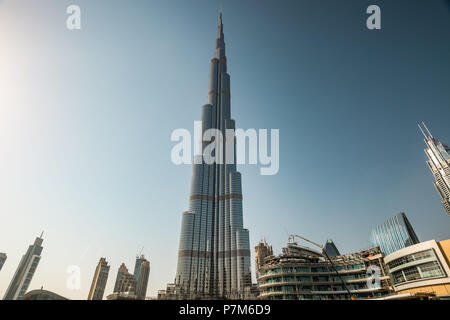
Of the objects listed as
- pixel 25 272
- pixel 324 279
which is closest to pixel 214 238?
pixel 324 279

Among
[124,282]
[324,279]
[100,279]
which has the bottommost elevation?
[324,279]

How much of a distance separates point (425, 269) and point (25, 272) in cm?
21658

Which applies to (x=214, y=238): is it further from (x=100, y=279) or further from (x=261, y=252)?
(x=100, y=279)

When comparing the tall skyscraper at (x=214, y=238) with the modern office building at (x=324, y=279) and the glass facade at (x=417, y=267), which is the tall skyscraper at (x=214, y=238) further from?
the glass facade at (x=417, y=267)

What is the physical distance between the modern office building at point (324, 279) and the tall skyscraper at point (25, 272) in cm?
16485

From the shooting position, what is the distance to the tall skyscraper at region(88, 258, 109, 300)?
16362 centimetres

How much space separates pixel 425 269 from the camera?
4691cm

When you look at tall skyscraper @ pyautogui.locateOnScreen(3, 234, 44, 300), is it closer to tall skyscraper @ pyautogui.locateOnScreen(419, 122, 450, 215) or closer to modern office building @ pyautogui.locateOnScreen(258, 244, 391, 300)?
modern office building @ pyautogui.locateOnScreen(258, 244, 391, 300)

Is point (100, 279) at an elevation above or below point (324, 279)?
above

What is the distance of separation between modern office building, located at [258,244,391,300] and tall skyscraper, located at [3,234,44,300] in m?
165

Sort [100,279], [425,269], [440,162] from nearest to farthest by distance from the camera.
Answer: [425,269], [440,162], [100,279]

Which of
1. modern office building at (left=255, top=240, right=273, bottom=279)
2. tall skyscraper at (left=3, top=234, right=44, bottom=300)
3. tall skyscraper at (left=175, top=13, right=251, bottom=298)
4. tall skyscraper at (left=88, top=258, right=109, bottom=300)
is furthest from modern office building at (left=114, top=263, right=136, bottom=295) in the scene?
modern office building at (left=255, top=240, right=273, bottom=279)
